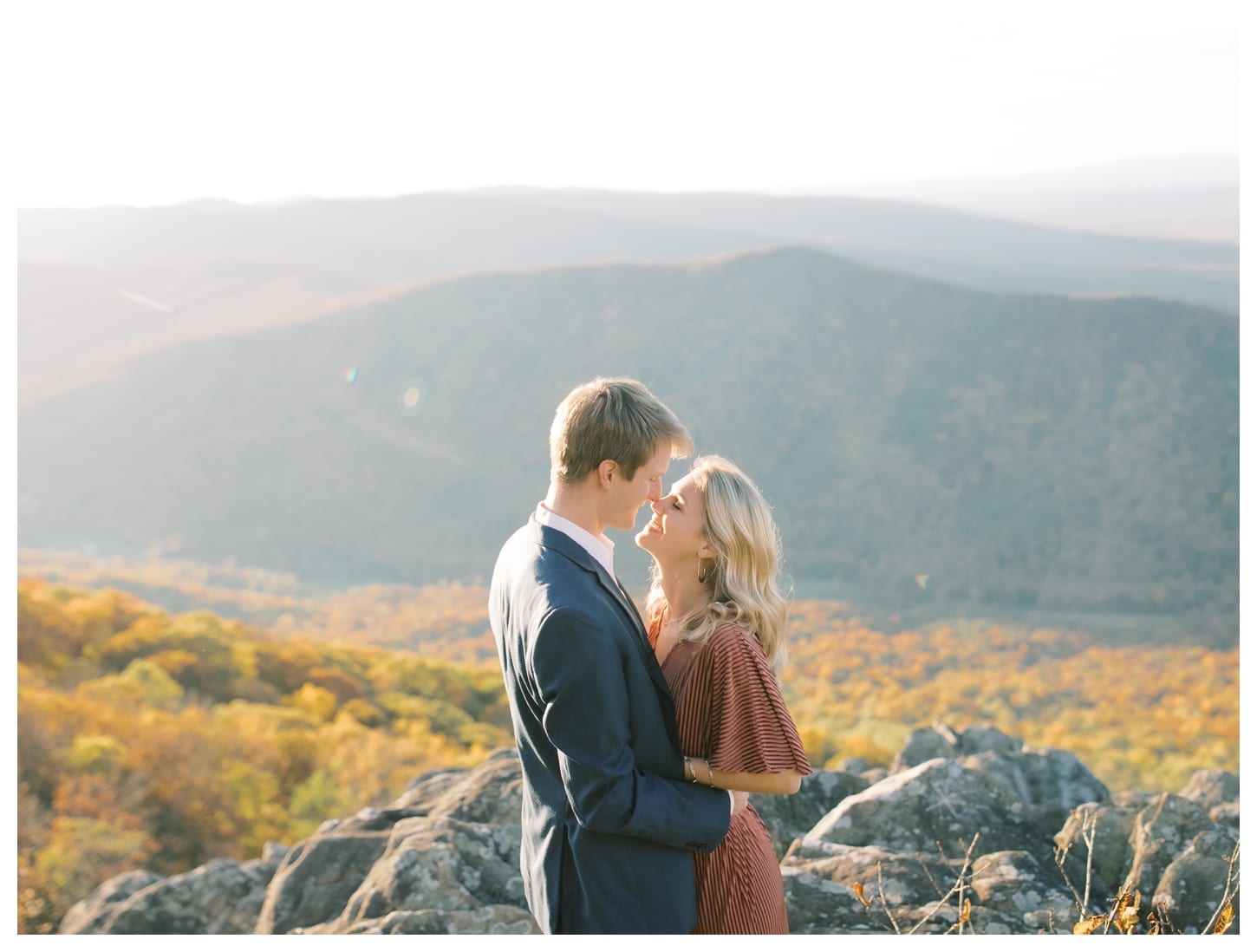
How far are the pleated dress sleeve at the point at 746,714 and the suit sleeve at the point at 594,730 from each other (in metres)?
0.16

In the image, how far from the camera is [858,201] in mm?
34250

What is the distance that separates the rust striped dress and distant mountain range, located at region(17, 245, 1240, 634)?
16.8 m

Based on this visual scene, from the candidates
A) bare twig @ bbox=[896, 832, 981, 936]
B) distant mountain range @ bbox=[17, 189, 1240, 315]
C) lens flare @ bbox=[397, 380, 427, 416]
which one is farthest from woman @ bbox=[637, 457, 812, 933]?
distant mountain range @ bbox=[17, 189, 1240, 315]

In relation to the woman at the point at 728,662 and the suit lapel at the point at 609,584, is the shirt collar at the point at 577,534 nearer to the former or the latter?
the suit lapel at the point at 609,584

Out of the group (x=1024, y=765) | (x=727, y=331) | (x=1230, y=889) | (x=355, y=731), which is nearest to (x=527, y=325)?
(x=727, y=331)

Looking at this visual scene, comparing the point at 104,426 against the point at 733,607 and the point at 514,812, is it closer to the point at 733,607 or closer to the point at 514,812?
the point at 514,812

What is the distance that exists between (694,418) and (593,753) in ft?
74.3

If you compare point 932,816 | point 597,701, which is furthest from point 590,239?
point 597,701

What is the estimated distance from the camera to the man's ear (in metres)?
2.05

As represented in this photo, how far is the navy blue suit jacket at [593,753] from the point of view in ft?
6.30

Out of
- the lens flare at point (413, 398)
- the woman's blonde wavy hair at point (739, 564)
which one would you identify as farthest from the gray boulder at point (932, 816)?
the lens flare at point (413, 398)

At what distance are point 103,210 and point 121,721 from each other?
2399cm

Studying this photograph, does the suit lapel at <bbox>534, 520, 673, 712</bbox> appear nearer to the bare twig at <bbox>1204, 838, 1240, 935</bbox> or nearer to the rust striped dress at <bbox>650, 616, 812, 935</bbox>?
the rust striped dress at <bbox>650, 616, 812, 935</bbox>

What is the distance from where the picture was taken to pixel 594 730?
6.31 ft
